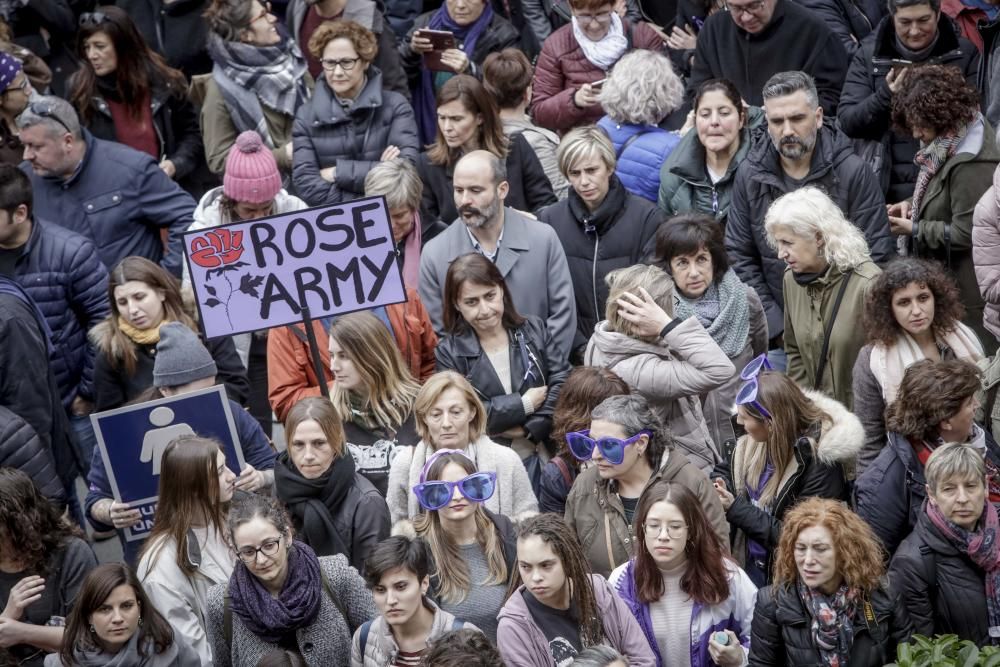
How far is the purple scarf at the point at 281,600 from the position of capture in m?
5.90

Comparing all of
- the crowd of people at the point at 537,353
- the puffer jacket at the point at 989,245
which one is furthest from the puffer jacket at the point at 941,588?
the puffer jacket at the point at 989,245

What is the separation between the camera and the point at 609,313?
7.24 meters

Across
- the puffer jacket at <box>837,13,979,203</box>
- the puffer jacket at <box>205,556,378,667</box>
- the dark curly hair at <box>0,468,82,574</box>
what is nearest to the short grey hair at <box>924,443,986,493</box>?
the puffer jacket at <box>205,556,378,667</box>

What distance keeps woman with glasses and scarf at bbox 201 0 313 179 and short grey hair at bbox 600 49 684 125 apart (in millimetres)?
2257

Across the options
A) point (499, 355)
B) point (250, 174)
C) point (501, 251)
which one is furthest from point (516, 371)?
point (250, 174)

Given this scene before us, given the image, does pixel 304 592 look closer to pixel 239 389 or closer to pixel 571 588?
pixel 571 588

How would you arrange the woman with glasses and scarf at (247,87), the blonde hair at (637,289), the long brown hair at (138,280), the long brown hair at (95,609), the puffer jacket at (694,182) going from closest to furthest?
the long brown hair at (95,609) → the blonde hair at (637,289) → the long brown hair at (138,280) → the puffer jacket at (694,182) → the woman with glasses and scarf at (247,87)

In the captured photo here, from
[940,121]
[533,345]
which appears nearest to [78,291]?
[533,345]

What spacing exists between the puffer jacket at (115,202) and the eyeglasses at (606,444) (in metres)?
3.38

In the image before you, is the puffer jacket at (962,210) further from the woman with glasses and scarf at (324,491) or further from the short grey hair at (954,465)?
the woman with glasses and scarf at (324,491)

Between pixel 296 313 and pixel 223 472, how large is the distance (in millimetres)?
883

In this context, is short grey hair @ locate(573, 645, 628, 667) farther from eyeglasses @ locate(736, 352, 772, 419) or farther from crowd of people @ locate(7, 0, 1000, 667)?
eyeglasses @ locate(736, 352, 772, 419)

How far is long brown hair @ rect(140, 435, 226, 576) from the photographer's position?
634 cm

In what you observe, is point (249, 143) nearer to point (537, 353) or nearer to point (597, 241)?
point (597, 241)
